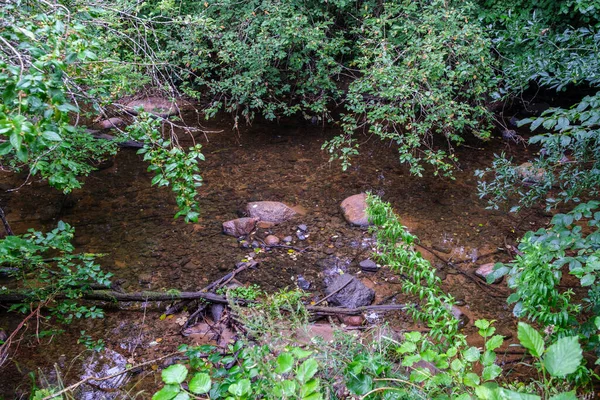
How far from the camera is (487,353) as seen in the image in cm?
130

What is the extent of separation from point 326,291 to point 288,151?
119 inches

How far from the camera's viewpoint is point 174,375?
114 centimetres

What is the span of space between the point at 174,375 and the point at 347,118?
4417 mm

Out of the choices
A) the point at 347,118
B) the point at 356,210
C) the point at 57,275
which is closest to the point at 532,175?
the point at 356,210

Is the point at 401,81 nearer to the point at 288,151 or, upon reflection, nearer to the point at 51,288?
the point at 288,151

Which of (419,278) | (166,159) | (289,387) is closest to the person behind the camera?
(289,387)

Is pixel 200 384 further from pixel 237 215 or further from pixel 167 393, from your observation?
pixel 237 215

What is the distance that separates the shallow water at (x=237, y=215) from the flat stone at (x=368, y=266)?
7 centimetres

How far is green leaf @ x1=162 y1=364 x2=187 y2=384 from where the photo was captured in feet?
3.69

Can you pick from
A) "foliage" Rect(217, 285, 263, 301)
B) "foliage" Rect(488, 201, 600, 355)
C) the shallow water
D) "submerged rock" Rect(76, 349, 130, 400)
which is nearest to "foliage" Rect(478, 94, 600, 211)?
"foliage" Rect(488, 201, 600, 355)

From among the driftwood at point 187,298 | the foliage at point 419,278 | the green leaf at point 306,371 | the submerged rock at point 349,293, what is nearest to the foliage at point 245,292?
the driftwood at point 187,298

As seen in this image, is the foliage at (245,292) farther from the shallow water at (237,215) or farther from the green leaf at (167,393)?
the green leaf at (167,393)

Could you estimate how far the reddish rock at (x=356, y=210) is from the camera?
4480mm

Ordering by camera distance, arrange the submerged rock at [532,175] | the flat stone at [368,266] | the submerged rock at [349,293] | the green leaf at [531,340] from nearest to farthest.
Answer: the green leaf at [531,340] < the submerged rock at [532,175] < the submerged rock at [349,293] < the flat stone at [368,266]
